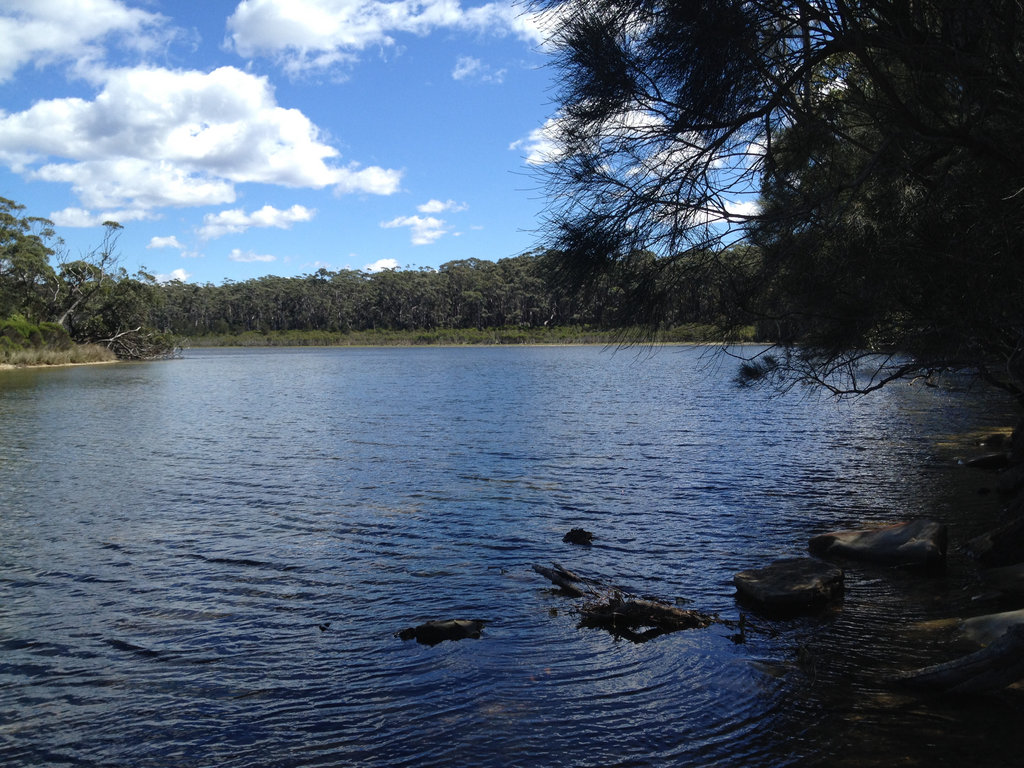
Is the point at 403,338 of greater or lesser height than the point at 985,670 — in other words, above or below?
above

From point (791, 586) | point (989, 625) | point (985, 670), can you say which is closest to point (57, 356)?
point (791, 586)

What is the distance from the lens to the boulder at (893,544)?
9.42 m

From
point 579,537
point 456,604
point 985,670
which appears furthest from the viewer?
point 579,537

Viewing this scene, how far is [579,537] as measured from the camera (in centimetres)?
1133

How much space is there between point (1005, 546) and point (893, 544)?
48.1 inches

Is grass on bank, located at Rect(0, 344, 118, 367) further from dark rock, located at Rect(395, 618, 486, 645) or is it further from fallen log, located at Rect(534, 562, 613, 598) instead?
dark rock, located at Rect(395, 618, 486, 645)

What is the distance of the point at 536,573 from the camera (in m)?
9.94

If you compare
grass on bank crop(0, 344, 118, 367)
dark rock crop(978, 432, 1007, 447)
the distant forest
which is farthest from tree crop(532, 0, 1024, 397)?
the distant forest

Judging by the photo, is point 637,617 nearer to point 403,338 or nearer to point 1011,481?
point 1011,481

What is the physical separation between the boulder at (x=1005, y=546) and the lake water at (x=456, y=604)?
0.38 metres

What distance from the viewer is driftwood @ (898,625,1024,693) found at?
5.71 metres

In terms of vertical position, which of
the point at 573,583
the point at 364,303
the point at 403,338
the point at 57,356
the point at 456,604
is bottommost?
the point at 456,604

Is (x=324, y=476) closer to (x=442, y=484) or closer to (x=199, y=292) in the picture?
(x=442, y=484)

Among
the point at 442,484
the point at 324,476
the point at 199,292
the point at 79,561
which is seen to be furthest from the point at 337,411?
the point at 199,292
